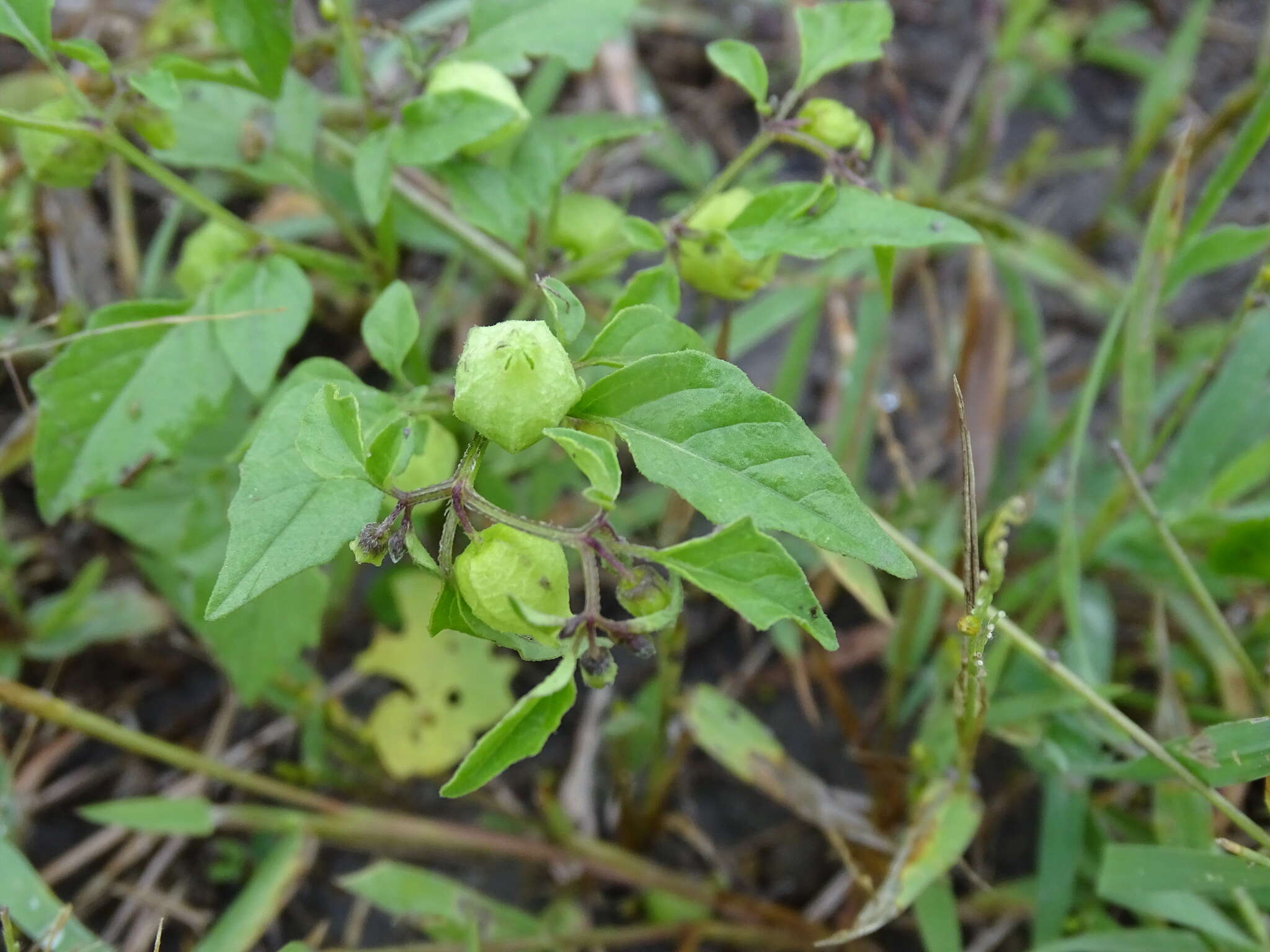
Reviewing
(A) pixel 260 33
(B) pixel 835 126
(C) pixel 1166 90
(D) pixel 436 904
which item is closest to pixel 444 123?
(A) pixel 260 33

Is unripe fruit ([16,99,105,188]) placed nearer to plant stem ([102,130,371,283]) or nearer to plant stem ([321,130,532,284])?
plant stem ([102,130,371,283])

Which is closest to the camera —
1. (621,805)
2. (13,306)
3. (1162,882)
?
(1162,882)

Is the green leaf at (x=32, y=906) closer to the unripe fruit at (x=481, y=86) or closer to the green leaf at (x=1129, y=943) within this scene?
the unripe fruit at (x=481, y=86)

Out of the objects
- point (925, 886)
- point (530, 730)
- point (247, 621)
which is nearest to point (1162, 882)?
point (925, 886)

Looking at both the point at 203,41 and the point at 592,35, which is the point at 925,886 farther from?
the point at 203,41

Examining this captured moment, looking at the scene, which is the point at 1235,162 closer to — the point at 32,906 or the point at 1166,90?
the point at 1166,90

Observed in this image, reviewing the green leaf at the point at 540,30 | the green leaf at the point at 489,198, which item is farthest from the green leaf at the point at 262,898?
the green leaf at the point at 540,30

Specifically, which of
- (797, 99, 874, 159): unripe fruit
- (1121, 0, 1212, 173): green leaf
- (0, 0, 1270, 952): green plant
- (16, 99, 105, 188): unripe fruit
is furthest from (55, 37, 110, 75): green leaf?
(1121, 0, 1212, 173): green leaf
